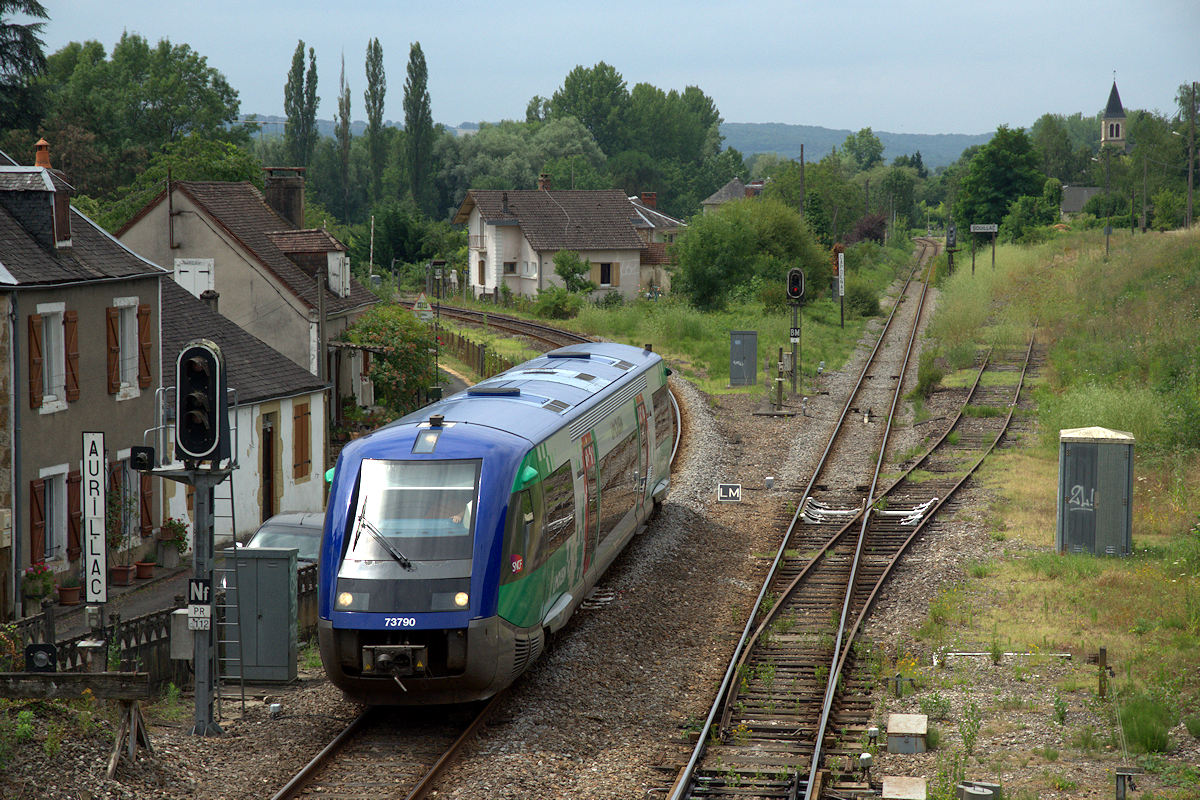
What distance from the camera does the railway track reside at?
10.6m

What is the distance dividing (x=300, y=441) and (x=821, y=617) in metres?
13.5

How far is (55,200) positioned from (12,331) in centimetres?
271

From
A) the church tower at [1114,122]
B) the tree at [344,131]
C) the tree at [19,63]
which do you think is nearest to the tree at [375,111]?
the tree at [344,131]

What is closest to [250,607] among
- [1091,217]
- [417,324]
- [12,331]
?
[12,331]

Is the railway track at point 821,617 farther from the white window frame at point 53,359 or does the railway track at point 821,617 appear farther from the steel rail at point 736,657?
the white window frame at point 53,359

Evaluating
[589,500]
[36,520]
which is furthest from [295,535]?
[589,500]

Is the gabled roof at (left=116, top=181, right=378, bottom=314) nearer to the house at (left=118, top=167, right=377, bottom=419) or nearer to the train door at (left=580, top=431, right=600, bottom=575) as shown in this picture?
the house at (left=118, top=167, right=377, bottom=419)

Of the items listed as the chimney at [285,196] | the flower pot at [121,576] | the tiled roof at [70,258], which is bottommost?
the flower pot at [121,576]

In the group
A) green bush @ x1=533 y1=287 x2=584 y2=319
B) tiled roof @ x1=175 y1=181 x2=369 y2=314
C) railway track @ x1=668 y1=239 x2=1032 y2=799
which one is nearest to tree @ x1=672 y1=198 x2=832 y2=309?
green bush @ x1=533 y1=287 x2=584 y2=319

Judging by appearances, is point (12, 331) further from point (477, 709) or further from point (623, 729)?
point (623, 729)

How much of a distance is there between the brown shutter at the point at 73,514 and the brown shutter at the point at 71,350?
1.20 m

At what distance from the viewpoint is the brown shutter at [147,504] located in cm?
2038

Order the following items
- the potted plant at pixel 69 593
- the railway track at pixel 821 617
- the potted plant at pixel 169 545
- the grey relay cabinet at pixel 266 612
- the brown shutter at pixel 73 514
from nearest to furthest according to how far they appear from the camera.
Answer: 1. the railway track at pixel 821 617
2. the grey relay cabinet at pixel 266 612
3. the potted plant at pixel 69 593
4. the brown shutter at pixel 73 514
5. the potted plant at pixel 169 545

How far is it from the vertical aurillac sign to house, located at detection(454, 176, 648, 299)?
160 ft
